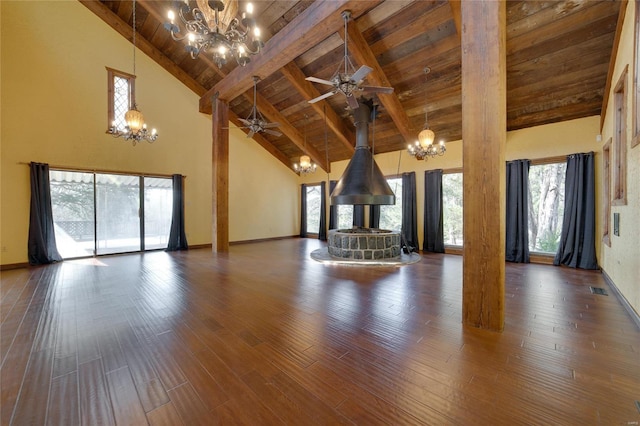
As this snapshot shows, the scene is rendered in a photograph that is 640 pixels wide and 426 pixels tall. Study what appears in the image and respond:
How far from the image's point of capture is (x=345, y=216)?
9.03m

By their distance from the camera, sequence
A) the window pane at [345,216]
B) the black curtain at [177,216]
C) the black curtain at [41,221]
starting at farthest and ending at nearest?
the window pane at [345,216] → the black curtain at [177,216] → the black curtain at [41,221]

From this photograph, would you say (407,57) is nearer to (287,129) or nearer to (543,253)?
(287,129)

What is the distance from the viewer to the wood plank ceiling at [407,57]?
12.3 ft

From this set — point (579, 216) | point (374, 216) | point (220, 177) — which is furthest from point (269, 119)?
point (579, 216)

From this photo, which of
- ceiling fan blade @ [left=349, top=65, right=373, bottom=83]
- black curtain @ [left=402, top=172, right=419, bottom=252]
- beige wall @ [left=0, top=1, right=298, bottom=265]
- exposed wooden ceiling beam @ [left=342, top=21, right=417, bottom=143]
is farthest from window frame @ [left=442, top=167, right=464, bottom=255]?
beige wall @ [left=0, top=1, right=298, bottom=265]

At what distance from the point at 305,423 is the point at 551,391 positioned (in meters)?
1.55

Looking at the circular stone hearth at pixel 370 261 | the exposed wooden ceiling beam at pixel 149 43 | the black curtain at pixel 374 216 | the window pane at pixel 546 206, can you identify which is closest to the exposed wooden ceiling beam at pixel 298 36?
the exposed wooden ceiling beam at pixel 149 43

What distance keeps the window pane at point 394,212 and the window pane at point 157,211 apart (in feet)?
21.0

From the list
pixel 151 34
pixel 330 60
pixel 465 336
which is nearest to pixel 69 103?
pixel 151 34

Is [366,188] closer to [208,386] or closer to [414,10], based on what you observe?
[414,10]

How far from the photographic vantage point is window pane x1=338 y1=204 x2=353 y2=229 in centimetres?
890

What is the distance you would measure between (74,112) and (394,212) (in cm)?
852

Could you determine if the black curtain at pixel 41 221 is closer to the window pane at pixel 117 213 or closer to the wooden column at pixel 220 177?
the window pane at pixel 117 213

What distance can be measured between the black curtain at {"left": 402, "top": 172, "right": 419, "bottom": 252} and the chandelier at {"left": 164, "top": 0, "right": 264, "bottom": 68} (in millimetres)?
5432
